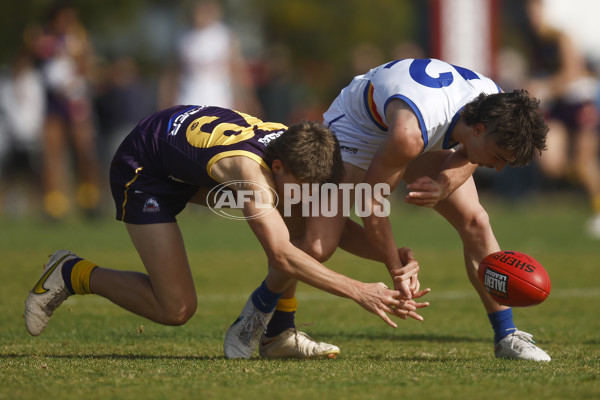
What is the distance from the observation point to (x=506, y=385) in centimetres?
402

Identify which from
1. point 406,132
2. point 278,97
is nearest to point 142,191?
point 406,132

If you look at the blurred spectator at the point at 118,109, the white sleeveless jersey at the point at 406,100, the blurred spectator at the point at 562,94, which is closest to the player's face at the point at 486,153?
the white sleeveless jersey at the point at 406,100

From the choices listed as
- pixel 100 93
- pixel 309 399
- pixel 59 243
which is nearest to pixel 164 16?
pixel 100 93

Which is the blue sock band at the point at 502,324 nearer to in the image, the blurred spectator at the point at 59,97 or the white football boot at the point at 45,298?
the white football boot at the point at 45,298

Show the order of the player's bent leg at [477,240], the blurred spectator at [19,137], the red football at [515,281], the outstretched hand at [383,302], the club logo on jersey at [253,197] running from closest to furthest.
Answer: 1. the outstretched hand at [383,302]
2. the club logo on jersey at [253,197]
3. the red football at [515,281]
4. the player's bent leg at [477,240]
5. the blurred spectator at [19,137]

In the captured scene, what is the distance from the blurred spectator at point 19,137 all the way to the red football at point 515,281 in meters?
12.8

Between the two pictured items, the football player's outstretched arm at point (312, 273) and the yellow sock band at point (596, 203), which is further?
the yellow sock band at point (596, 203)

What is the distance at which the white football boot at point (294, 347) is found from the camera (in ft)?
16.4

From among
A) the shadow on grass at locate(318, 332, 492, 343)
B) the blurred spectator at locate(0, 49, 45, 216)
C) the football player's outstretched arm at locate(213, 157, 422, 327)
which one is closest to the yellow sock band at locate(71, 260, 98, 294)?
the football player's outstretched arm at locate(213, 157, 422, 327)

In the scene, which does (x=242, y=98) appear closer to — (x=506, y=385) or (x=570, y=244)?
(x=570, y=244)

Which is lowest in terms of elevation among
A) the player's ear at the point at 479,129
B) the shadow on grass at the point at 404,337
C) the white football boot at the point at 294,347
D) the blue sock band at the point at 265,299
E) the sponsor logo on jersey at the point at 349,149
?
the shadow on grass at the point at 404,337

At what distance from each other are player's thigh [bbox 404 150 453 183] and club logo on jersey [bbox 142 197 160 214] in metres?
1.44

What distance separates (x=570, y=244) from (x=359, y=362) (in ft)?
20.9

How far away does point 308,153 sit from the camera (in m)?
4.56
